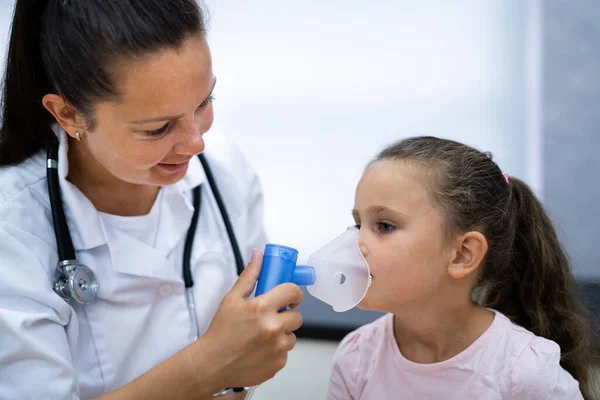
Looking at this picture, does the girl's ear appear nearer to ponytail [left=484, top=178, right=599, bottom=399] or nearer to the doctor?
ponytail [left=484, top=178, right=599, bottom=399]

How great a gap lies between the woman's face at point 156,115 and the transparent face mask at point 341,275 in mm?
354

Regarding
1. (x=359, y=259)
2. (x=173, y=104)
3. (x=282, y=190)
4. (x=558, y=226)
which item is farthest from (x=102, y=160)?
(x=558, y=226)

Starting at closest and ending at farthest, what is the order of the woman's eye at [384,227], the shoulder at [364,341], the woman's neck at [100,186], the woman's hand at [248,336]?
the woman's hand at [248,336]
the woman's eye at [384,227]
the woman's neck at [100,186]
the shoulder at [364,341]

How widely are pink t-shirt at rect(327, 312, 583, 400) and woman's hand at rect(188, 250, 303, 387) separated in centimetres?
38

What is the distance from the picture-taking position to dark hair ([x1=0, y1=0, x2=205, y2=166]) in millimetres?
1255

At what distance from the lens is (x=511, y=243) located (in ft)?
5.16

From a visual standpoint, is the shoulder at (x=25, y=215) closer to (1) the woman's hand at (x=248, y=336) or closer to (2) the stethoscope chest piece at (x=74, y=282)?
(2) the stethoscope chest piece at (x=74, y=282)

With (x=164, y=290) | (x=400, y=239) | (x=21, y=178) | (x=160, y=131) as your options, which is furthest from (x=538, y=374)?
(x=21, y=178)

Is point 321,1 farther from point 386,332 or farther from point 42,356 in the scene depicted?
point 42,356

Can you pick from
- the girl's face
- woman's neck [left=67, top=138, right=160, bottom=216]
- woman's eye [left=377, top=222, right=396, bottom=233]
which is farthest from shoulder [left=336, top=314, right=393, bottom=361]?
woman's neck [left=67, top=138, right=160, bottom=216]

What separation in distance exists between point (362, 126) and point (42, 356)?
1.61 metres

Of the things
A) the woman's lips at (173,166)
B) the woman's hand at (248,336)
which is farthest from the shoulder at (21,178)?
the woman's hand at (248,336)

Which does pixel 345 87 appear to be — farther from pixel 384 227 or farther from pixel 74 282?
pixel 74 282

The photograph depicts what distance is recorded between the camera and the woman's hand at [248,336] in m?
1.24
